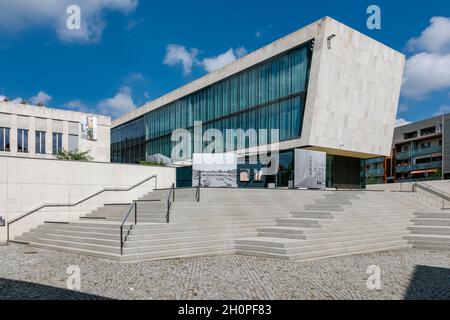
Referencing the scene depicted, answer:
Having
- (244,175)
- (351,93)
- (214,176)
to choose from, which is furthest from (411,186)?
(214,176)

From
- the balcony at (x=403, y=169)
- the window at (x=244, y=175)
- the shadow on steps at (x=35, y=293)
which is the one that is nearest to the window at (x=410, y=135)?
the balcony at (x=403, y=169)

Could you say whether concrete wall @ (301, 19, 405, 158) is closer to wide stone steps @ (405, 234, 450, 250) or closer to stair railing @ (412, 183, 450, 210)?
stair railing @ (412, 183, 450, 210)

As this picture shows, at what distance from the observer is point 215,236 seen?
1305 cm

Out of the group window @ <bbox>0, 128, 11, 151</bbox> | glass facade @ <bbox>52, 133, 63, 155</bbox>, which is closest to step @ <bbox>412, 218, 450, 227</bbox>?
glass facade @ <bbox>52, 133, 63, 155</bbox>

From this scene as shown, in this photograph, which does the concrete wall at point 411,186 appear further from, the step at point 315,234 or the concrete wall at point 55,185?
the concrete wall at point 55,185

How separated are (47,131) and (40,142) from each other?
1.26 meters

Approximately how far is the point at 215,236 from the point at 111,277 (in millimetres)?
4823

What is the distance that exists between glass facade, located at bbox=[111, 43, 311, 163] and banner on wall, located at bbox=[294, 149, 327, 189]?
68.3 inches

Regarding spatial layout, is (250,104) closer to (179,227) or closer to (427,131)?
(179,227)

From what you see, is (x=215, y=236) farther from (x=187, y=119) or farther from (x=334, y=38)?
(x=187, y=119)

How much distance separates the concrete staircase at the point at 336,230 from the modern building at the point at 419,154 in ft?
187

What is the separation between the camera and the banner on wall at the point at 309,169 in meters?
27.9
